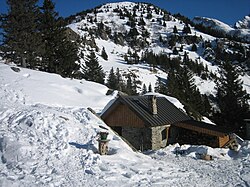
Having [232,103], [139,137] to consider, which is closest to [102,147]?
[139,137]

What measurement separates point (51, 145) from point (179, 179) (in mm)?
5870

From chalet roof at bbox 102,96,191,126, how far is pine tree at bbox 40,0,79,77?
46.0 feet

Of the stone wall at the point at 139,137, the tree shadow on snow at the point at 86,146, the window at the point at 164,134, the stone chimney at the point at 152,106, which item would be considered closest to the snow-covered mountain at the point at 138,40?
the stone chimney at the point at 152,106

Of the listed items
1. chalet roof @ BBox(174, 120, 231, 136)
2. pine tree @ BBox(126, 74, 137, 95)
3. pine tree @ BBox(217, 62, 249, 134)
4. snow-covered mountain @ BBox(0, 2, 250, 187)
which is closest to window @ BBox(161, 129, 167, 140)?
chalet roof @ BBox(174, 120, 231, 136)

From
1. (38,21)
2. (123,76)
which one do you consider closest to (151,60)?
(123,76)

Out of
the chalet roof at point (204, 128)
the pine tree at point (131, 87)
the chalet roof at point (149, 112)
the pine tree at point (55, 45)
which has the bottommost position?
the chalet roof at point (204, 128)

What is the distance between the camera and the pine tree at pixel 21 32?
97.7 ft

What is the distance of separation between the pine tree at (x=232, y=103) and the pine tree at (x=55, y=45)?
21807 millimetres

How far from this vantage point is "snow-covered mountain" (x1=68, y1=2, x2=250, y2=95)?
301ft

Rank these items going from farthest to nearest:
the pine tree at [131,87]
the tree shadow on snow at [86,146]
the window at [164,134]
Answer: the pine tree at [131,87]
the window at [164,134]
the tree shadow on snow at [86,146]

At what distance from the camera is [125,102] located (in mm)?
20469

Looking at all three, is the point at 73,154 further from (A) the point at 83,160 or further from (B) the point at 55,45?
(B) the point at 55,45

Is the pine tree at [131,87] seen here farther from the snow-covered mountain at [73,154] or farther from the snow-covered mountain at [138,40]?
the snow-covered mountain at [73,154]

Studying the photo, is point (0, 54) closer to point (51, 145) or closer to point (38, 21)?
point (38, 21)
